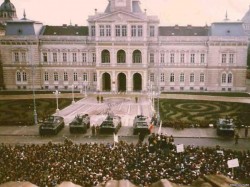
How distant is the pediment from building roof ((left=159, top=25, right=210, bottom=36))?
8.11 metres

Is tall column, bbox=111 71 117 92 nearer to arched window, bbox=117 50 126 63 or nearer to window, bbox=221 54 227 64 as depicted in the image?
arched window, bbox=117 50 126 63

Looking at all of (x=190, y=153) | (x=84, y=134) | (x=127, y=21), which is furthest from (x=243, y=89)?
(x=190, y=153)

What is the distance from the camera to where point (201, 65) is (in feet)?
258

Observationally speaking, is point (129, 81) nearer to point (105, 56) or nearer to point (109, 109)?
point (105, 56)

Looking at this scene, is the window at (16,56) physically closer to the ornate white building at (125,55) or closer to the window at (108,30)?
the ornate white building at (125,55)

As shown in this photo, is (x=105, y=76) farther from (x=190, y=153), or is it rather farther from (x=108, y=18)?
(x=190, y=153)

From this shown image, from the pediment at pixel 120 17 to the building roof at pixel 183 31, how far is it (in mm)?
8114

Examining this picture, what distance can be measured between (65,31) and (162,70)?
2418cm

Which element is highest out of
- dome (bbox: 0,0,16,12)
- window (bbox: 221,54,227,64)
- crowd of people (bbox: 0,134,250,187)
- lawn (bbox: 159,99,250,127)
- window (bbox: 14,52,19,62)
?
dome (bbox: 0,0,16,12)

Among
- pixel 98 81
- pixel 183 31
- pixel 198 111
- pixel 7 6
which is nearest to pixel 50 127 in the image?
pixel 198 111

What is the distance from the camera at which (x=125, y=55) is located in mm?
76625

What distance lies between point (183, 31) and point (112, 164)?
200 ft

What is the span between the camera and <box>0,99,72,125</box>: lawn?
4644 cm

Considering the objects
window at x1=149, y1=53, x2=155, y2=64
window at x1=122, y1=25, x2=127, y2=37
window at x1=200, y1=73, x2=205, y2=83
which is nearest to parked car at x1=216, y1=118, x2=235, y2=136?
window at x1=200, y1=73, x2=205, y2=83
